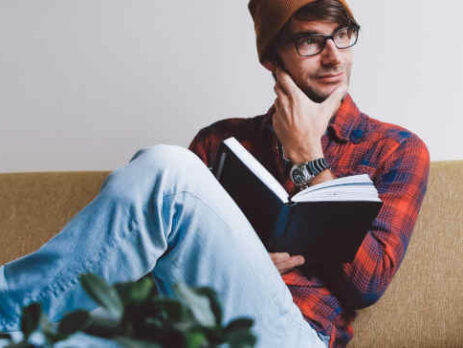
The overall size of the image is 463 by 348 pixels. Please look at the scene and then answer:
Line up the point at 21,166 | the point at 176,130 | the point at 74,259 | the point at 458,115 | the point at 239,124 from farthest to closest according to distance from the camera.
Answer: the point at 21,166 → the point at 176,130 → the point at 458,115 → the point at 239,124 → the point at 74,259

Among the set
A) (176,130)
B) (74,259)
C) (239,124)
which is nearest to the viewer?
(74,259)

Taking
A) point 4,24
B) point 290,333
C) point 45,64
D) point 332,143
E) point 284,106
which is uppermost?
point 4,24

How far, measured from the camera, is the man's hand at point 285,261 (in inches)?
42.3

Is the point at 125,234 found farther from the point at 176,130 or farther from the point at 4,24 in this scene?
the point at 4,24

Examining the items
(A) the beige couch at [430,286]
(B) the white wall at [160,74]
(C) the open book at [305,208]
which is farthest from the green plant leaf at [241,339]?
(B) the white wall at [160,74]

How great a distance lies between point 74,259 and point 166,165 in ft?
0.63

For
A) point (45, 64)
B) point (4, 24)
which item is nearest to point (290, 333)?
Result: point (45, 64)

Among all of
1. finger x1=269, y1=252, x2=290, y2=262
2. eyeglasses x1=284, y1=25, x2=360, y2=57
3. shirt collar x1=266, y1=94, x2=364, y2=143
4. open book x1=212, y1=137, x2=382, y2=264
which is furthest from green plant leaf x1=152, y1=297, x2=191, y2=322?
eyeglasses x1=284, y1=25, x2=360, y2=57

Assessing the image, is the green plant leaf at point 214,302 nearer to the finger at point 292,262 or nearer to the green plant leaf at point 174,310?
the green plant leaf at point 174,310

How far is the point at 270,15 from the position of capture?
55.8 inches

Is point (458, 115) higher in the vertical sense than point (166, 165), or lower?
lower

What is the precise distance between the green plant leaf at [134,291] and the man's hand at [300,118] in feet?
2.81

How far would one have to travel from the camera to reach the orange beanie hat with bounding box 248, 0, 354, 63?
1.37 meters

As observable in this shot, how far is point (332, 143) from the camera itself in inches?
53.1
